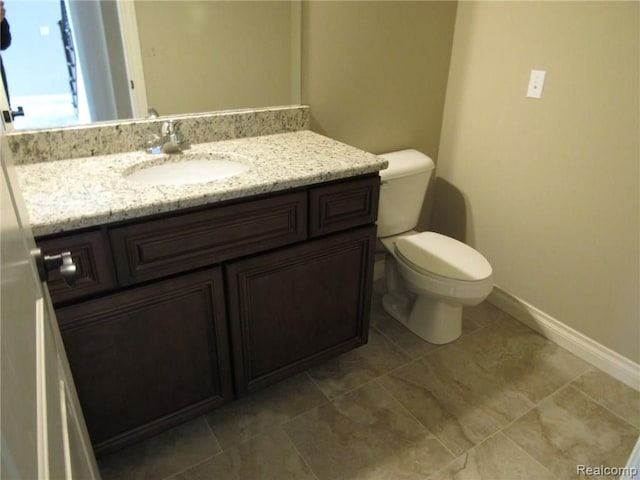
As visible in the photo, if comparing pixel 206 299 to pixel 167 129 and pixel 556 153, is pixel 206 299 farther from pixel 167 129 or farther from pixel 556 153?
pixel 556 153

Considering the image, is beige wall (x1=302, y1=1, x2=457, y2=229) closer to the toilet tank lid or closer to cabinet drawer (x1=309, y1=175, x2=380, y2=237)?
the toilet tank lid

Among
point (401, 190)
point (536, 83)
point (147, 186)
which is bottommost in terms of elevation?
point (401, 190)

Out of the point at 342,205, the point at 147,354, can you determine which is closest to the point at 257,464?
the point at 147,354

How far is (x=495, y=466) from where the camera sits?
1.51m

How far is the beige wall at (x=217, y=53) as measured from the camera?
5.07 feet

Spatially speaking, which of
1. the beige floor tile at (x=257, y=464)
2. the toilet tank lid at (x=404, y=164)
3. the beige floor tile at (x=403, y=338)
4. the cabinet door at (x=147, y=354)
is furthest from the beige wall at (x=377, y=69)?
the beige floor tile at (x=257, y=464)

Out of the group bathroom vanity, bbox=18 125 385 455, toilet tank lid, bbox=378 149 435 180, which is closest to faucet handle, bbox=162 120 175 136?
bathroom vanity, bbox=18 125 385 455

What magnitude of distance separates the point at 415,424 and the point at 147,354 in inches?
37.2

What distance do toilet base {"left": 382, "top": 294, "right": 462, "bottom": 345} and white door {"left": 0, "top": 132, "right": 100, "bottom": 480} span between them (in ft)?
5.24

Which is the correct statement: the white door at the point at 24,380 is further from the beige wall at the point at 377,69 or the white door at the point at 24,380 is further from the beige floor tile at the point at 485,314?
the beige floor tile at the point at 485,314

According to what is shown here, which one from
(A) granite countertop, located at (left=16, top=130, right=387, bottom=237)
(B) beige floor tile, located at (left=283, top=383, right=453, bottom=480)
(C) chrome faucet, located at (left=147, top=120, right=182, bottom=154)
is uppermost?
(C) chrome faucet, located at (left=147, top=120, right=182, bottom=154)

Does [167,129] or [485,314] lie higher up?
[167,129]

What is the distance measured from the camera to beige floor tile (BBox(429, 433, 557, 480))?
1.47 m

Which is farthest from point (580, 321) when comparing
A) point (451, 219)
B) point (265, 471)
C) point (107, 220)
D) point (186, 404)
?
point (107, 220)
